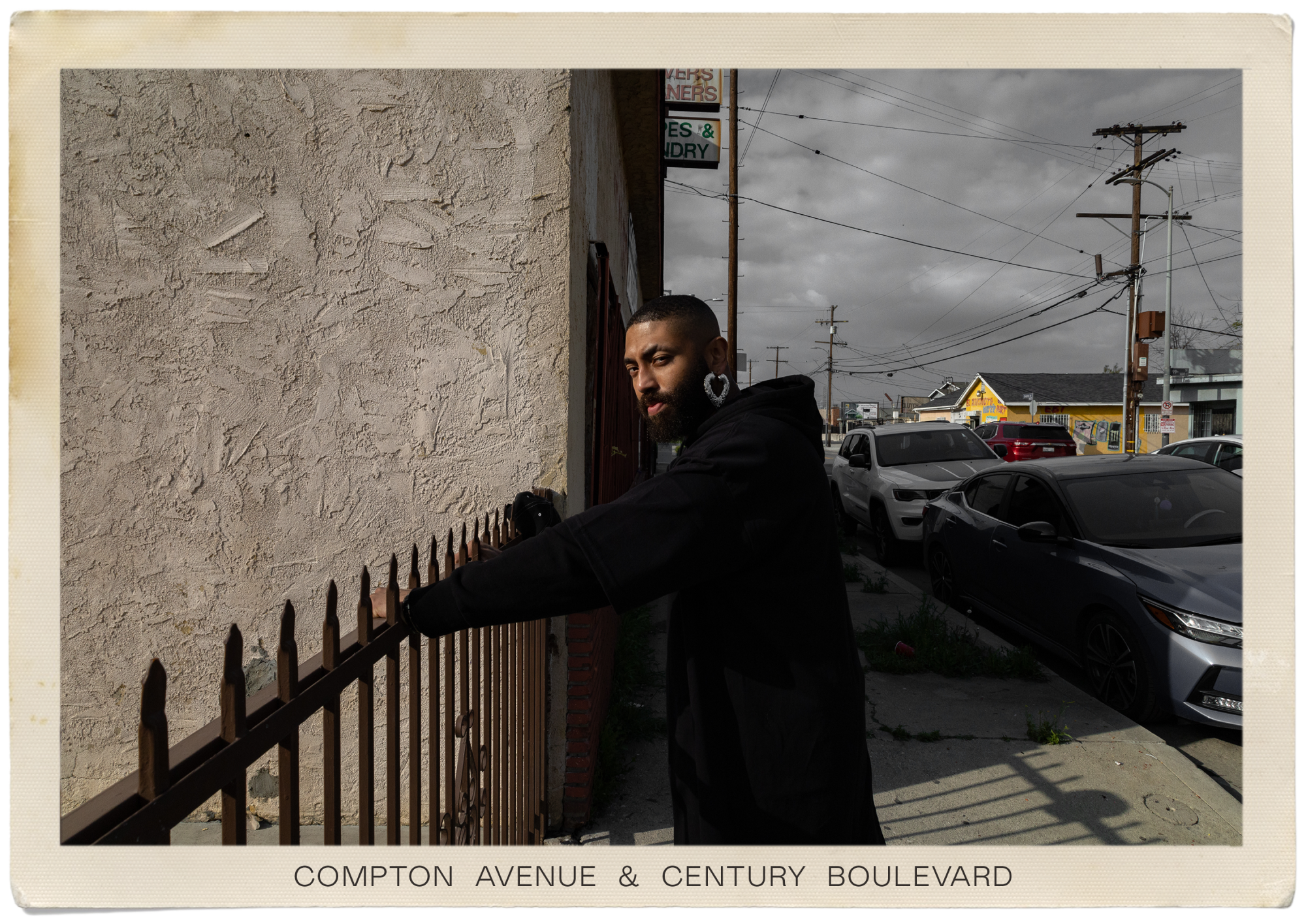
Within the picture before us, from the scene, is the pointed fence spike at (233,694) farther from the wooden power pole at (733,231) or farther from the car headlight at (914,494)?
the wooden power pole at (733,231)

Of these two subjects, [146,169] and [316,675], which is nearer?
[316,675]

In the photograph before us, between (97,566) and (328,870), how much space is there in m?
2.34

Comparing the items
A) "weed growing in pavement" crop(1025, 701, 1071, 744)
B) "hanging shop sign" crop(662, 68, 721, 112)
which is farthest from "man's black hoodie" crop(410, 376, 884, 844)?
"hanging shop sign" crop(662, 68, 721, 112)

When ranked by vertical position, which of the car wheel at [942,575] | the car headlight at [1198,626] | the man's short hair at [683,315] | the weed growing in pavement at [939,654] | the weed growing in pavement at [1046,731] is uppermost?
the man's short hair at [683,315]

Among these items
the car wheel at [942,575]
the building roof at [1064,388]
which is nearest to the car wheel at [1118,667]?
the car wheel at [942,575]

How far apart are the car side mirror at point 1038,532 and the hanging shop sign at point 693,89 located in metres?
7.32

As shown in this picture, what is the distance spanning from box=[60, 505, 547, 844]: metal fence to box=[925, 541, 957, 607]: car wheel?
18.3 ft

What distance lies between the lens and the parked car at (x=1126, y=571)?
3855 millimetres

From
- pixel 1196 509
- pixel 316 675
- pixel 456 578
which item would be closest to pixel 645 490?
pixel 456 578

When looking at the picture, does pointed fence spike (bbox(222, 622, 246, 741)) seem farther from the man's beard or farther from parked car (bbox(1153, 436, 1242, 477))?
parked car (bbox(1153, 436, 1242, 477))

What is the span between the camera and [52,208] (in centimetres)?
153

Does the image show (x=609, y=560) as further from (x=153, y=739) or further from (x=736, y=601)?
(x=153, y=739)

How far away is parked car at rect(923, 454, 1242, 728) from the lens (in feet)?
12.6

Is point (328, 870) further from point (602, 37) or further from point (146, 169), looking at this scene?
point (146, 169)
